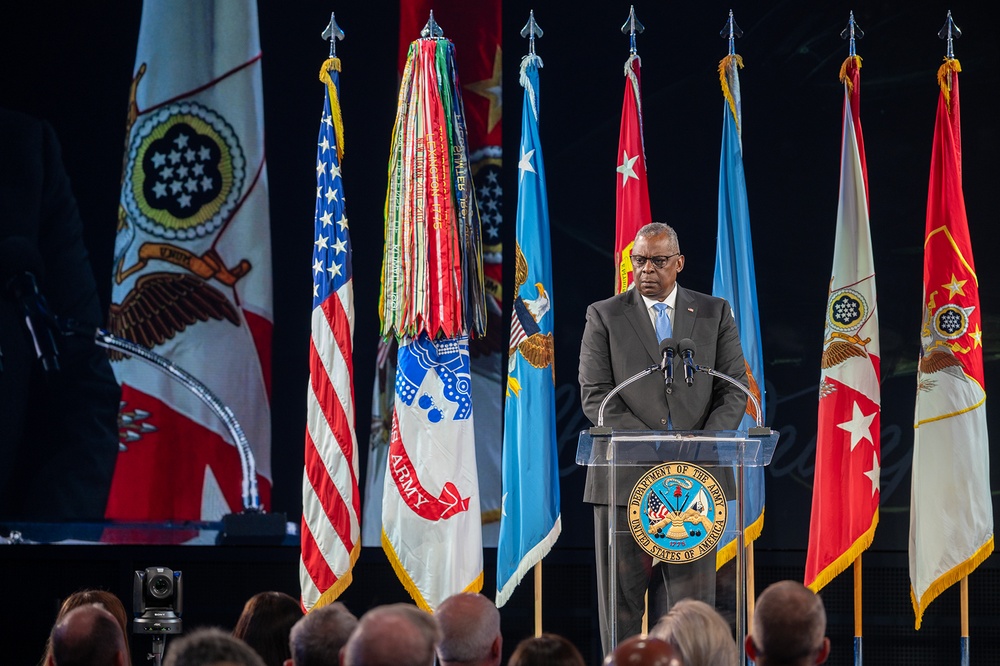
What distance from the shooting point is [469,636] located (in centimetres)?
258

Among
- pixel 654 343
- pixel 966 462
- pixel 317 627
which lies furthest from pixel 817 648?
pixel 966 462

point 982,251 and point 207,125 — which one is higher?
point 207,125

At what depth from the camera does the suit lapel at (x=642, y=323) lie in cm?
435

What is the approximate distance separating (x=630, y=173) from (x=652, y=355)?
193cm

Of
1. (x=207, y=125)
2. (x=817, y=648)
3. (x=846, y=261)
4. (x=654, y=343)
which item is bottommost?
(x=817, y=648)

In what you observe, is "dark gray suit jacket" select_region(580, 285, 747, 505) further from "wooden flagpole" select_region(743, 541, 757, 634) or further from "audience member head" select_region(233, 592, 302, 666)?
"wooden flagpole" select_region(743, 541, 757, 634)

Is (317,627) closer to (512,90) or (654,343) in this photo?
(654,343)

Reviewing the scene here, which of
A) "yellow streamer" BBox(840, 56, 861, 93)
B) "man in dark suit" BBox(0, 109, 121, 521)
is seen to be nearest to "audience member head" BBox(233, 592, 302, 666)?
"man in dark suit" BBox(0, 109, 121, 521)

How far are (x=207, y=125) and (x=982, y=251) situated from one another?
4.11m

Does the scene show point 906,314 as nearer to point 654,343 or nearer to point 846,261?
point 846,261

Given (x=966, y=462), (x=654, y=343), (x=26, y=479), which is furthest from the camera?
(x=26, y=479)

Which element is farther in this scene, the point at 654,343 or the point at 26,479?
the point at 26,479

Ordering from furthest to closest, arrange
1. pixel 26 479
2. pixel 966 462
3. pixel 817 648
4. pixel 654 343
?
1. pixel 26 479
2. pixel 966 462
3. pixel 654 343
4. pixel 817 648

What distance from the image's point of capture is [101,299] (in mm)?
6477
